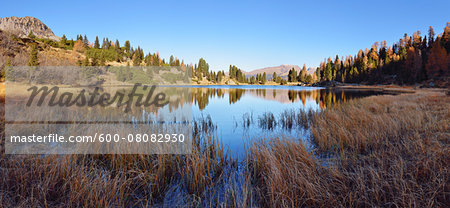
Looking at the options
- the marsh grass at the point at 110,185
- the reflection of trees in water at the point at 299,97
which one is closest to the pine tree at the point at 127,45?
the reflection of trees in water at the point at 299,97

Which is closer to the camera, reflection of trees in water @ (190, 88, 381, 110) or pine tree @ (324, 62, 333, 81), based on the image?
reflection of trees in water @ (190, 88, 381, 110)

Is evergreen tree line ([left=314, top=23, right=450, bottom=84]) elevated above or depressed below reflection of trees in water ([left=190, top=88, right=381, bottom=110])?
above

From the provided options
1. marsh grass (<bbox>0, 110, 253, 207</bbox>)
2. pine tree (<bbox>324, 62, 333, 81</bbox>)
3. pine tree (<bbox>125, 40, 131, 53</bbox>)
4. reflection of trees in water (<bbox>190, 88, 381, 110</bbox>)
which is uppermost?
pine tree (<bbox>125, 40, 131, 53</bbox>)

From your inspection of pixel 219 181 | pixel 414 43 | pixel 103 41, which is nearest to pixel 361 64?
pixel 414 43

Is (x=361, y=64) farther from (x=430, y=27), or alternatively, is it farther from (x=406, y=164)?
(x=406, y=164)

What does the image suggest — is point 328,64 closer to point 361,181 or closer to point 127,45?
point 361,181

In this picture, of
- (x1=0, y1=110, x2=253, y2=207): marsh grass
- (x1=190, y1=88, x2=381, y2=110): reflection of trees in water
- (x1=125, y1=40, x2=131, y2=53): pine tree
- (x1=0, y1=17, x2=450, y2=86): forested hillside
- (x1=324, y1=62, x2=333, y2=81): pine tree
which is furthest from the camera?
(x1=125, y1=40, x2=131, y2=53): pine tree

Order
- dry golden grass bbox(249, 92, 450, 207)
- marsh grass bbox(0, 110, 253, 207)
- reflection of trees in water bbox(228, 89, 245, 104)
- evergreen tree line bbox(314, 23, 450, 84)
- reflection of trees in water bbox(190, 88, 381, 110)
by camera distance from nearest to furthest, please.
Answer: dry golden grass bbox(249, 92, 450, 207) → marsh grass bbox(0, 110, 253, 207) → reflection of trees in water bbox(190, 88, 381, 110) → reflection of trees in water bbox(228, 89, 245, 104) → evergreen tree line bbox(314, 23, 450, 84)

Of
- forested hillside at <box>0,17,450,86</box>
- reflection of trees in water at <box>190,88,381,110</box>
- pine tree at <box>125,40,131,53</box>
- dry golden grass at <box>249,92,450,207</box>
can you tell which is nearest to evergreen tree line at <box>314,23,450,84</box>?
forested hillside at <box>0,17,450,86</box>

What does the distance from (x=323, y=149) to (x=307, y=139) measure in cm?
192

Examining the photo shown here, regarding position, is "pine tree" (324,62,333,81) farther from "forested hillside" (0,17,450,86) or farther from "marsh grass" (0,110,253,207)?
"marsh grass" (0,110,253,207)

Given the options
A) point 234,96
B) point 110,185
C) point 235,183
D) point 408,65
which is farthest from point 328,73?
point 110,185

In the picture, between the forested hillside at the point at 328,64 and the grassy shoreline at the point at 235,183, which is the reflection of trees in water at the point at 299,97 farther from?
the forested hillside at the point at 328,64

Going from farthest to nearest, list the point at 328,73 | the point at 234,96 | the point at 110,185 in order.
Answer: the point at 328,73 < the point at 234,96 < the point at 110,185
